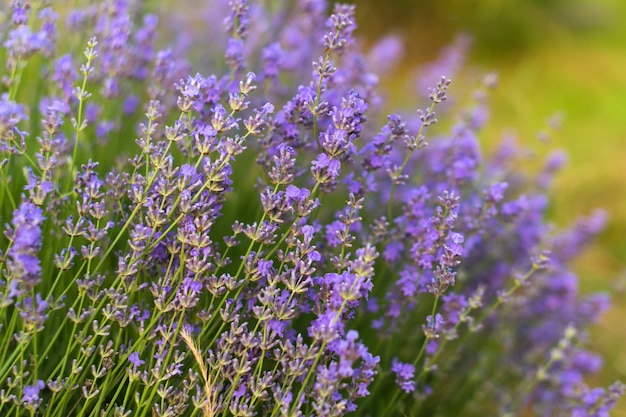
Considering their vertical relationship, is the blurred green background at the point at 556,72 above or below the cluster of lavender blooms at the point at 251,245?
above

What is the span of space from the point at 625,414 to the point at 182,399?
1994 millimetres

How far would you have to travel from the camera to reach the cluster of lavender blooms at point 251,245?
136 centimetres

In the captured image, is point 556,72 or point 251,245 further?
point 556,72

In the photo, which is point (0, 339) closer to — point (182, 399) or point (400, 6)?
point (182, 399)

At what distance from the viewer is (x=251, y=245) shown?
1.38m

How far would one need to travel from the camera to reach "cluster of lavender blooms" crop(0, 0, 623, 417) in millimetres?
1356

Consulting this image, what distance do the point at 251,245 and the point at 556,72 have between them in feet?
17.8

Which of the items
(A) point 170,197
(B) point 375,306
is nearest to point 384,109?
(B) point 375,306

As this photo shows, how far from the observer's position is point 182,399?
1.37 m

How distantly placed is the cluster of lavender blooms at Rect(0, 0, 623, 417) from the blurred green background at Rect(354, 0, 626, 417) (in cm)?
136

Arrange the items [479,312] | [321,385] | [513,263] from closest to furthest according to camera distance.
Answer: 1. [321,385]
2. [479,312]
3. [513,263]

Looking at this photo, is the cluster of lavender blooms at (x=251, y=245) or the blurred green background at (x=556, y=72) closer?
the cluster of lavender blooms at (x=251, y=245)

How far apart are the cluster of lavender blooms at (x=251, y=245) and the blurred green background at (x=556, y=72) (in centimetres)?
136

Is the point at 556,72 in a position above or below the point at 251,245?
above
